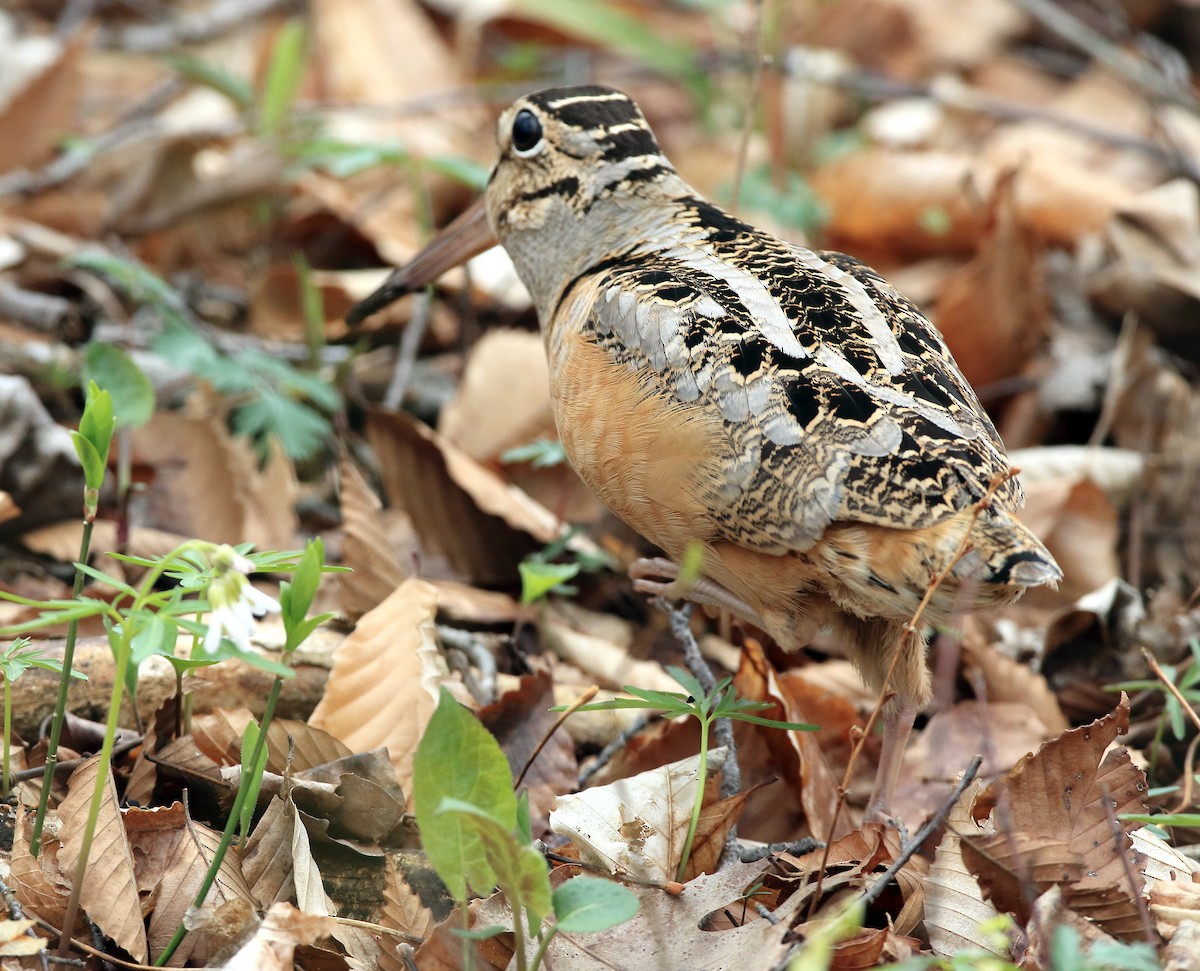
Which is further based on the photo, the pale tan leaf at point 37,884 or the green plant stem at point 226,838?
the pale tan leaf at point 37,884

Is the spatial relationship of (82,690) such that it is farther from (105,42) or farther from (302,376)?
(105,42)

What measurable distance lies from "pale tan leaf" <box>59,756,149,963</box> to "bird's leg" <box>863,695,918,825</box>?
1.64 m

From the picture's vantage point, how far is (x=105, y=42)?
7805 mm

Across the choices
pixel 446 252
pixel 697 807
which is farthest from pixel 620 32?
pixel 697 807

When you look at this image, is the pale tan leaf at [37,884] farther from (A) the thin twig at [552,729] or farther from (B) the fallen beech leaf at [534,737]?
(B) the fallen beech leaf at [534,737]

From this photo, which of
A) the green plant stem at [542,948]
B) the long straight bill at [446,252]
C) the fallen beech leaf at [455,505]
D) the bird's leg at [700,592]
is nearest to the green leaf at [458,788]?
the green plant stem at [542,948]

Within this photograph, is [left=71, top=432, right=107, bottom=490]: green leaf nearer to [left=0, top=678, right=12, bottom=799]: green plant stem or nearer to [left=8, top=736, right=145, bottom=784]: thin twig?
[left=0, top=678, right=12, bottom=799]: green plant stem

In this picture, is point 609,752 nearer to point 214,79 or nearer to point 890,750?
point 890,750

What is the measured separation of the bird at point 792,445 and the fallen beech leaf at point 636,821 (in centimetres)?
45

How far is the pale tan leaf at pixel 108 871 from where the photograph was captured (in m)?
2.56

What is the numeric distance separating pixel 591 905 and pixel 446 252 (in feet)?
8.85

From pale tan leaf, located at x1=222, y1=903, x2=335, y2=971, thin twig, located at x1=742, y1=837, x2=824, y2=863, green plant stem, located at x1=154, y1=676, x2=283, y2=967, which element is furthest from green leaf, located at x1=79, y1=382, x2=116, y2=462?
thin twig, located at x1=742, y1=837, x2=824, y2=863

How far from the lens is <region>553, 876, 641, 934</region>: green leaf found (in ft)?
7.22

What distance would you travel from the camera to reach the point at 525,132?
411 cm
